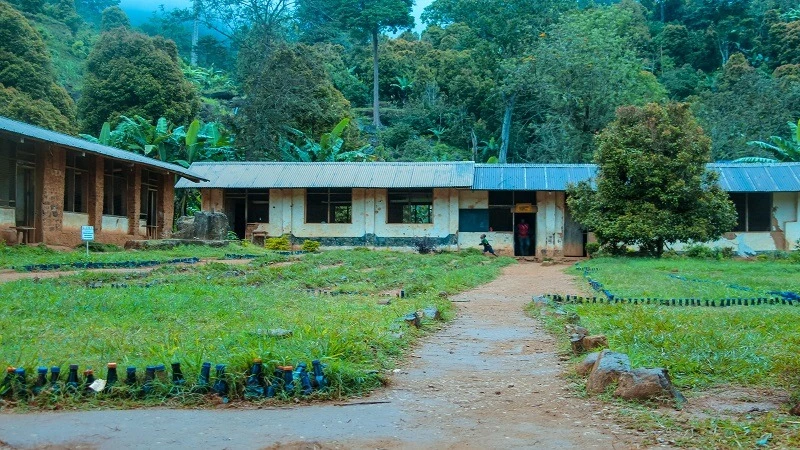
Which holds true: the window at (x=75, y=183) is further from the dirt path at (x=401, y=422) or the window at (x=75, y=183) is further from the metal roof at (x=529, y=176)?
the dirt path at (x=401, y=422)

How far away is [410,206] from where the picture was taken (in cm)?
3359

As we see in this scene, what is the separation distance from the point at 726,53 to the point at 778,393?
188 feet

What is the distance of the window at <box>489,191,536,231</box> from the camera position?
108 ft

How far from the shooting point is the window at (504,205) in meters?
32.8

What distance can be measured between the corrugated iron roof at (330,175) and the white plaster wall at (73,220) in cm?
924

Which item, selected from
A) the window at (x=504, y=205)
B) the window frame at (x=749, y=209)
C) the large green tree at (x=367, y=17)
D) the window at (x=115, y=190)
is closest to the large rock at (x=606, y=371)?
the window at (x=115, y=190)

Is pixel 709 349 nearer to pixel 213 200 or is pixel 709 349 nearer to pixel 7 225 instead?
pixel 7 225

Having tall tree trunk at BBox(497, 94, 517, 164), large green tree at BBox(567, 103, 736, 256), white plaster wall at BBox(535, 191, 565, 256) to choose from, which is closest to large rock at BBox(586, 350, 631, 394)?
large green tree at BBox(567, 103, 736, 256)

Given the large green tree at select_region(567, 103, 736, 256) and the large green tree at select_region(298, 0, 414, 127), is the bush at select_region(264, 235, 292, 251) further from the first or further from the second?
the large green tree at select_region(298, 0, 414, 127)

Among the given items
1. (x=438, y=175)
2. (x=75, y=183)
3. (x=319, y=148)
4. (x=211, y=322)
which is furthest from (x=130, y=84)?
(x=211, y=322)

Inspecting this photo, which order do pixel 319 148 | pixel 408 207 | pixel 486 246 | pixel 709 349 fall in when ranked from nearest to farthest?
pixel 709 349 < pixel 486 246 < pixel 408 207 < pixel 319 148

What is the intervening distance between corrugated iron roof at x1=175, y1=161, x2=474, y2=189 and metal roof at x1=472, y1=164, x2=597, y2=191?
829 millimetres

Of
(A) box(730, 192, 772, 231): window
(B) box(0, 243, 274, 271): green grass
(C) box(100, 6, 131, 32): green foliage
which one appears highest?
(C) box(100, 6, 131, 32): green foliage

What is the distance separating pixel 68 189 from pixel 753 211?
27375mm
